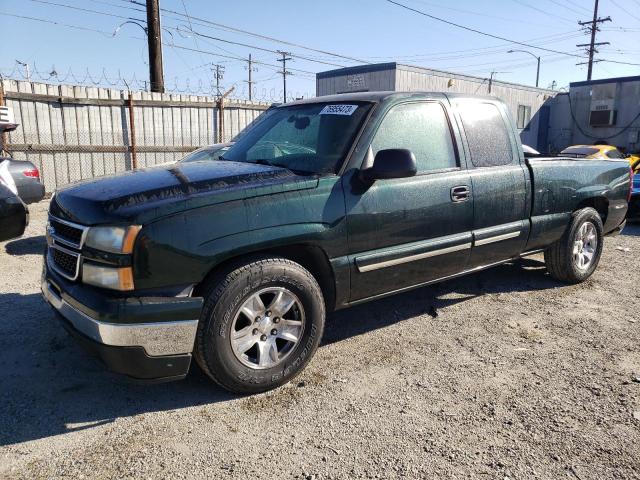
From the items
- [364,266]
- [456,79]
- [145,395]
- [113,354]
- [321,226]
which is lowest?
[145,395]

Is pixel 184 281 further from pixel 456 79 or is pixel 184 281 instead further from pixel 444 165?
pixel 456 79

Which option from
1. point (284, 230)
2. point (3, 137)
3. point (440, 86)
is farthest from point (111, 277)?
point (440, 86)

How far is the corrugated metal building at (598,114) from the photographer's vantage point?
21250 mm

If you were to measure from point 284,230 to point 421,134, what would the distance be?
151 cm

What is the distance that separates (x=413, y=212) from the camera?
143 inches

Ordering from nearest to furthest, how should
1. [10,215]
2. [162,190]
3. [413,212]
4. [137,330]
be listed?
[137,330] < [162,190] < [413,212] < [10,215]

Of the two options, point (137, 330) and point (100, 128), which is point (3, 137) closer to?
point (100, 128)

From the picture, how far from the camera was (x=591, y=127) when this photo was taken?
2316 cm

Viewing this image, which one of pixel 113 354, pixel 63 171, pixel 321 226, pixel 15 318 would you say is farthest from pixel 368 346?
pixel 63 171

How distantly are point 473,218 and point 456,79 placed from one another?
60.6 ft

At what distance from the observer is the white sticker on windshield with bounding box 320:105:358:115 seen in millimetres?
3716

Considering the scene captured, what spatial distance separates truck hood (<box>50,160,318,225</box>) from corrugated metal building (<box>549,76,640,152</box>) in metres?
22.7

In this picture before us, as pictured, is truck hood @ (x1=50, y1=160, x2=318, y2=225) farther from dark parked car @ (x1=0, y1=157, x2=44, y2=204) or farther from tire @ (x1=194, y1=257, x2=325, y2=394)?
dark parked car @ (x1=0, y1=157, x2=44, y2=204)

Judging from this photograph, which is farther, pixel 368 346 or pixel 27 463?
pixel 368 346
